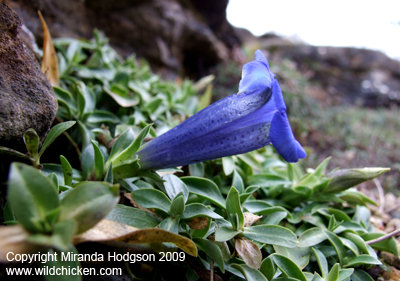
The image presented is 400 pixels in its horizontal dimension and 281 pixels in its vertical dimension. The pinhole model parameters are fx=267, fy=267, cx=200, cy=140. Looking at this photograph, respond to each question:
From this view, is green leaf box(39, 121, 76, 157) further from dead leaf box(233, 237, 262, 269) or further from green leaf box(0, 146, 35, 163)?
dead leaf box(233, 237, 262, 269)

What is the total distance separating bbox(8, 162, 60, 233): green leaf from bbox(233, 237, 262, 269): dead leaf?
0.75m

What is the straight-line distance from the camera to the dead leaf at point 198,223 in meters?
1.18

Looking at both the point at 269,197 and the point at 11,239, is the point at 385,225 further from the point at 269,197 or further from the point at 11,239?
the point at 11,239

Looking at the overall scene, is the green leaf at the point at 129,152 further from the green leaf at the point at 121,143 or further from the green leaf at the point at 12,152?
the green leaf at the point at 12,152

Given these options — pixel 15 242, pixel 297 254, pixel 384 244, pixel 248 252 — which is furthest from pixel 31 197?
pixel 384 244

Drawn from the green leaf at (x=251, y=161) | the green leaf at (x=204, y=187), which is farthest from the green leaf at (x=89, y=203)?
the green leaf at (x=251, y=161)

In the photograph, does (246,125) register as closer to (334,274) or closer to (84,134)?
(334,274)

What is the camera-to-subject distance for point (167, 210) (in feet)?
3.76

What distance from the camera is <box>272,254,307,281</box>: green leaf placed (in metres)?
1.14

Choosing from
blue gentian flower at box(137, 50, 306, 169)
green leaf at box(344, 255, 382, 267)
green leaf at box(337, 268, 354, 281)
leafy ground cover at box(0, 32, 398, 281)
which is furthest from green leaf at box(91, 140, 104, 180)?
green leaf at box(344, 255, 382, 267)

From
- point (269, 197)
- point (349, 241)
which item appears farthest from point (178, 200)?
point (349, 241)

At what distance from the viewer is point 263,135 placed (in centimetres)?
113

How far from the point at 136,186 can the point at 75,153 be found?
0.54 meters

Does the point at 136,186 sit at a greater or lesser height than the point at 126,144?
lesser
